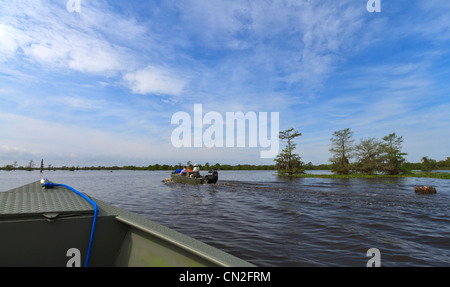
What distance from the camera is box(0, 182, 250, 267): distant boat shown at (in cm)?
182

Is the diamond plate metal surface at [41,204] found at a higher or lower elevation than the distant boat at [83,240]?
higher

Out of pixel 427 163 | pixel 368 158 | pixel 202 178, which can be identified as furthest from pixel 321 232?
pixel 427 163

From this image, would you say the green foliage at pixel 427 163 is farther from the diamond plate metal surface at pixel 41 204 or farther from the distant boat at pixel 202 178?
the diamond plate metal surface at pixel 41 204

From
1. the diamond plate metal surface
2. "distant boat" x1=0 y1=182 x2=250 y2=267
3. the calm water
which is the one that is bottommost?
the calm water

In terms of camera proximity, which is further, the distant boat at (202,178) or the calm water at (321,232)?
the distant boat at (202,178)

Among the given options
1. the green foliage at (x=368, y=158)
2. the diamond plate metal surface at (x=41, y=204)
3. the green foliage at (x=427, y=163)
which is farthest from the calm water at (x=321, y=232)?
the green foliage at (x=427, y=163)

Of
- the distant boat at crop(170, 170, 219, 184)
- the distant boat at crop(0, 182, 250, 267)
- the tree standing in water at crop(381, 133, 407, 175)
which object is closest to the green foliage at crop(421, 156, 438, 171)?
the tree standing in water at crop(381, 133, 407, 175)

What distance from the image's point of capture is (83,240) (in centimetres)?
212

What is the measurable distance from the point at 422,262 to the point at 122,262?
5.34 metres

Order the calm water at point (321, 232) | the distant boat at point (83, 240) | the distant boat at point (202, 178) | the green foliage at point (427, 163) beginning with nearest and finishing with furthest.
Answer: the distant boat at point (83, 240) → the calm water at point (321, 232) → the distant boat at point (202, 178) → the green foliage at point (427, 163)

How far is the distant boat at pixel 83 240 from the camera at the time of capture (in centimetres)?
182

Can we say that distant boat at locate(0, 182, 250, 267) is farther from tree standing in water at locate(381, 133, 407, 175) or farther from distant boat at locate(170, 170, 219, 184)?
tree standing in water at locate(381, 133, 407, 175)
